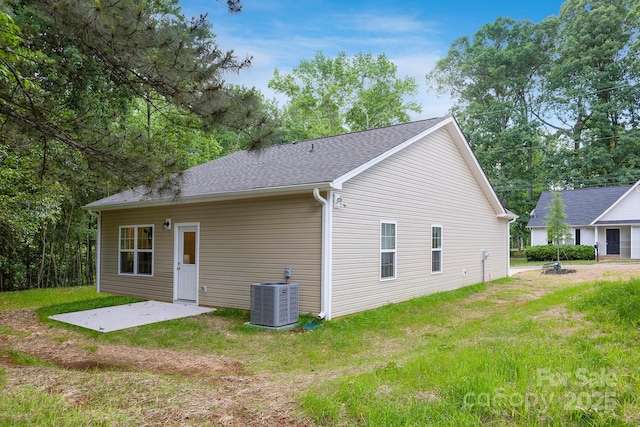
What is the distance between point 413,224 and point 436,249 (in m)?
1.45

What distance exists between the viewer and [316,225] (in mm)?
7809

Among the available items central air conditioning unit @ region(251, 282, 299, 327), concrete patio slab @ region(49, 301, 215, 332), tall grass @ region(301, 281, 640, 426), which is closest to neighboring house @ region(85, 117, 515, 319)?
central air conditioning unit @ region(251, 282, 299, 327)

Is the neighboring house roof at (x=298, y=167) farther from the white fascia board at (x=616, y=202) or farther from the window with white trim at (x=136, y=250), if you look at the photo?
the white fascia board at (x=616, y=202)

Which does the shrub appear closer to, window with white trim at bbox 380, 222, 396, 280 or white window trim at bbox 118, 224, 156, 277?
window with white trim at bbox 380, 222, 396, 280

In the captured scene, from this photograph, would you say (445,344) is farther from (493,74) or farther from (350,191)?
(493,74)

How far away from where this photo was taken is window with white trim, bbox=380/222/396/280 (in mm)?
9125

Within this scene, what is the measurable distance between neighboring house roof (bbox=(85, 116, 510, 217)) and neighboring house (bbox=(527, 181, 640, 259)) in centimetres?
1675

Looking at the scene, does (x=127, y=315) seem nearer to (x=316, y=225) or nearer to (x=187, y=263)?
(x=187, y=263)

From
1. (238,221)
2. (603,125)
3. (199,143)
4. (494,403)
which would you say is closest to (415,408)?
(494,403)

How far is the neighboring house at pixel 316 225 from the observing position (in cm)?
792

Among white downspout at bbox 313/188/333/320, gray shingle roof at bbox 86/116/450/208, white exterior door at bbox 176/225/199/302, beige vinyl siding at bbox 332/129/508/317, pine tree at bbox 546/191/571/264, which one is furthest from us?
pine tree at bbox 546/191/571/264

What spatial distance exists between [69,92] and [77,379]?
31.4ft

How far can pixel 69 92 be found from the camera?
11172 millimetres

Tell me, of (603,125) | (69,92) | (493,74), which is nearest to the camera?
(69,92)
